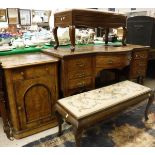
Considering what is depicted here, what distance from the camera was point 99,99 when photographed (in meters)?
1.73

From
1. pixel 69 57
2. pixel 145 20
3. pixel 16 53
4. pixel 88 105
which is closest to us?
pixel 88 105

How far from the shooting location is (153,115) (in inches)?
90.5

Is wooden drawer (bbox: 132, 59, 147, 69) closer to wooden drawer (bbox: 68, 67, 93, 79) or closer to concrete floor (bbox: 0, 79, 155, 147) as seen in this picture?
wooden drawer (bbox: 68, 67, 93, 79)

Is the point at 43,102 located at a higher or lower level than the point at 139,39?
lower

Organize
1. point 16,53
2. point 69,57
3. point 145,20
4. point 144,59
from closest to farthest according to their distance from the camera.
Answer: point 69,57 → point 16,53 → point 144,59 → point 145,20

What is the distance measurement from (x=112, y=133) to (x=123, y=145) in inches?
8.6

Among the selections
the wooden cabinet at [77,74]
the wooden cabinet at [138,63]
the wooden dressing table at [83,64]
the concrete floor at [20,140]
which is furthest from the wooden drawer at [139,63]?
the concrete floor at [20,140]

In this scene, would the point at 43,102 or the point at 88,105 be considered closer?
the point at 88,105

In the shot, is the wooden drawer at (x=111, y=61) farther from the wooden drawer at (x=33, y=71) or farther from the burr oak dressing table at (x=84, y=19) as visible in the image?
the wooden drawer at (x=33, y=71)

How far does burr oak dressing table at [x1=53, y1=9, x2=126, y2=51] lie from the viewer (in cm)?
195

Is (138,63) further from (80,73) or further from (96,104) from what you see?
(96,104)
